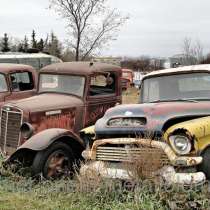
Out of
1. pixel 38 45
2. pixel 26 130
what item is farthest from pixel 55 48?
pixel 26 130

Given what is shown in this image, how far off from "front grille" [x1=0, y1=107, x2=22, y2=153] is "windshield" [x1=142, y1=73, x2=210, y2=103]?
238cm

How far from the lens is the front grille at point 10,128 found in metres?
9.66

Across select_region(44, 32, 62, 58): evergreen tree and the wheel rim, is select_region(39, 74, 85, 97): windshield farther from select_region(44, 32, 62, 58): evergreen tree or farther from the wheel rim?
select_region(44, 32, 62, 58): evergreen tree

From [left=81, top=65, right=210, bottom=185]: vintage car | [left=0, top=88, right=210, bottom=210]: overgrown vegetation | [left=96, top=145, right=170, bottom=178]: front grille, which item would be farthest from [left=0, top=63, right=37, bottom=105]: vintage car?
[left=96, top=145, right=170, bottom=178]: front grille

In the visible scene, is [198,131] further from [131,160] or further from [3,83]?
[3,83]

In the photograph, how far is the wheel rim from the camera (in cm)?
837

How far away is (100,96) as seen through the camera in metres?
10.6

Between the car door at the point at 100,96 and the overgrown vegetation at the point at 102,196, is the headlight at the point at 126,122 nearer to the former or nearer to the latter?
the overgrown vegetation at the point at 102,196

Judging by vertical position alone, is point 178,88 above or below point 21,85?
above

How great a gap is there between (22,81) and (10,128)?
297 cm

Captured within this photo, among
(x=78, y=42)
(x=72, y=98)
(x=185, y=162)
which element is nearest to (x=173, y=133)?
(x=185, y=162)

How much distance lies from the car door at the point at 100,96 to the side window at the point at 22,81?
251cm

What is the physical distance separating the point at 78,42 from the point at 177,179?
2002cm

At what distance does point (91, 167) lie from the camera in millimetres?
7238
